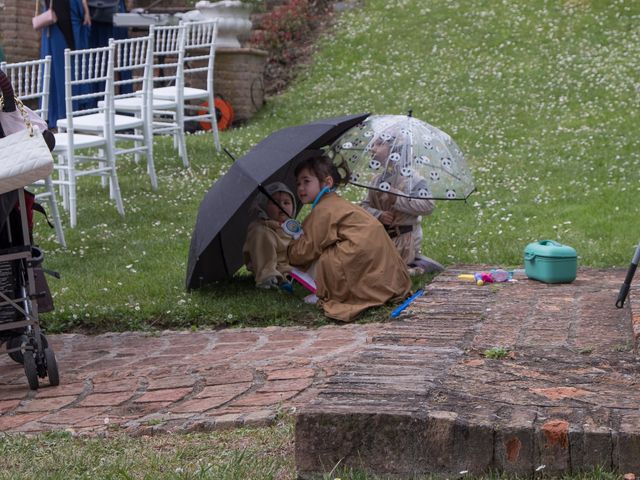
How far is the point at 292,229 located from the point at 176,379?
5.61 feet

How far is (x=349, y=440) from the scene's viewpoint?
10.7 feet

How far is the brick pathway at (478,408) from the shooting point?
315cm

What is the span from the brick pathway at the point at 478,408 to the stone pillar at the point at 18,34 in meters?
13.2

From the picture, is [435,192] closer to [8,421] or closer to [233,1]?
[8,421]

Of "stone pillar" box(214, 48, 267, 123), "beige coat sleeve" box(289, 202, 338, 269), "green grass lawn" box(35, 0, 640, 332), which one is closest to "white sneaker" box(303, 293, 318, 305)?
"green grass lawn" box(35, 0, 640, 332)

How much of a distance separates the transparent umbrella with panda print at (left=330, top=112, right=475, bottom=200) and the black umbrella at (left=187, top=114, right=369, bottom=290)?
15 cm

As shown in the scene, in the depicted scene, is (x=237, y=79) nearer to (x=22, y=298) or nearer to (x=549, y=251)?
(x=549, y=251)

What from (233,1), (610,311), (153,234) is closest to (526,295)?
(610,311)

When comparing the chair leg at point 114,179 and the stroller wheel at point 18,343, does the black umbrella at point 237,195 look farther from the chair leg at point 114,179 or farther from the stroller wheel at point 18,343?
the chair leg at point 114,179

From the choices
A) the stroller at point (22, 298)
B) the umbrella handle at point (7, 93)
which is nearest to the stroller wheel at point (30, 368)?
the stroller at point (22, 298)

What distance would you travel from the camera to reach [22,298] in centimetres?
491

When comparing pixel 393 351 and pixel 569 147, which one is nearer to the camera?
pixel 393 351

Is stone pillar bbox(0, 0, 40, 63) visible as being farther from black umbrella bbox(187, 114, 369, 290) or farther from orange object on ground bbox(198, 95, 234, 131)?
black umbrella bbox(187, 114, 369, 290)

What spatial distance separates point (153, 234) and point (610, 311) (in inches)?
167
